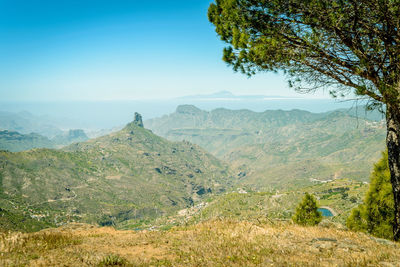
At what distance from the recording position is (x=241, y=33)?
30.5ft

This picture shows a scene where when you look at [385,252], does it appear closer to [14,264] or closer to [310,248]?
[310,248]

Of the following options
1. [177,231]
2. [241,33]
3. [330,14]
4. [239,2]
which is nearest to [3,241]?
[177,231]

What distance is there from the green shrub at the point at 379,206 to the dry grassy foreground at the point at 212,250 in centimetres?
949

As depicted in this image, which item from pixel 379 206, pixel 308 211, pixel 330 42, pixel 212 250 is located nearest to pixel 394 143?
pixel 330 42

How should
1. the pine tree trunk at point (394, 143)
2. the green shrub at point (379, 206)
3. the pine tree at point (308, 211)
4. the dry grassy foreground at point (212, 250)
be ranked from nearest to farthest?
the dry grassy foreground at point (212, 250) < the pine tree trunk at point (394, 143) < the green shrub at point (379, 206) < the pine tree at point (308, 211)

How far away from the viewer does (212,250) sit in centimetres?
775

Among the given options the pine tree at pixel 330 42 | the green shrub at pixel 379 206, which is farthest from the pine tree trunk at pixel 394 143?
the green shrub at pixel 379 206

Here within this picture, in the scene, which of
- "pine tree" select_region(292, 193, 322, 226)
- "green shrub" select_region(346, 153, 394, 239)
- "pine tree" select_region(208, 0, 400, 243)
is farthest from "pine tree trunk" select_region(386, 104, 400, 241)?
"pine tree" select_region(292, 193, 322, 226)

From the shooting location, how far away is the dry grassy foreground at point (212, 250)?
6508mm

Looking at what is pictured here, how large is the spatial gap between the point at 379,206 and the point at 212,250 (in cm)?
1637

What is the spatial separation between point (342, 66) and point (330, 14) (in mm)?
2166

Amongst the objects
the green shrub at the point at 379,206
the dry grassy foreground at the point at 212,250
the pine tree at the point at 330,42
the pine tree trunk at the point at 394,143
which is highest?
the pine tree at the point at 330,42

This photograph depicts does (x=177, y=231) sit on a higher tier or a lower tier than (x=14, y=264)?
lower

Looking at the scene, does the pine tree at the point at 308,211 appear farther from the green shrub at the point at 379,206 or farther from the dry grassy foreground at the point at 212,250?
the dry grassy foreground at the point at 212,250
